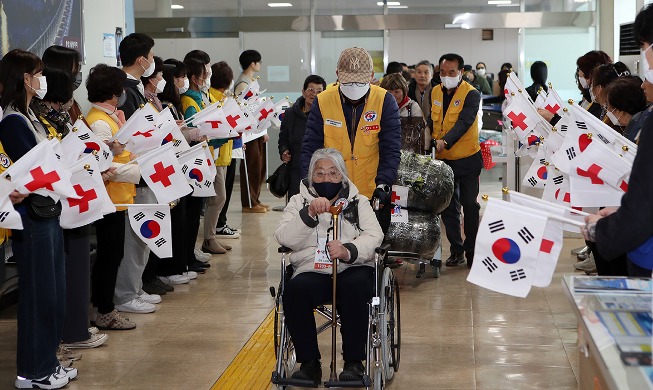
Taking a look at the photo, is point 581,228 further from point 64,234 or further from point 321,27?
point 321,27

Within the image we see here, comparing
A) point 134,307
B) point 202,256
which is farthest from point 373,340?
→ point 202,256

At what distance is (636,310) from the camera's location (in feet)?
8.84

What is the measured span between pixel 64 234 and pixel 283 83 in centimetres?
941

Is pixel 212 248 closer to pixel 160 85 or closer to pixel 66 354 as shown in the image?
pixel 160 85

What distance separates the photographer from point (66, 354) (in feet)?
16.7

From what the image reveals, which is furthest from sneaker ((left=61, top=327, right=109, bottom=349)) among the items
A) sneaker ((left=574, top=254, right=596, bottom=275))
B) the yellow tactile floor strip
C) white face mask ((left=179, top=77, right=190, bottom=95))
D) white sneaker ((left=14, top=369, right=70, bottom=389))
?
sneaker ((left=574, top=254, right=596, bottom=275))

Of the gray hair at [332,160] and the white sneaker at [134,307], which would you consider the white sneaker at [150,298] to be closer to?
the white sneaker at [134,307]

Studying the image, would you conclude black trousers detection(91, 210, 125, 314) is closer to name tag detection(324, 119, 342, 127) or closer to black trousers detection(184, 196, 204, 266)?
name tag detection(324, 119, 342, 127)

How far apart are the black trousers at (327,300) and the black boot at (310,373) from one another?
0.03 m

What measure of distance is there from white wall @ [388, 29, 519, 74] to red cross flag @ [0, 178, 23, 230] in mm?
12473

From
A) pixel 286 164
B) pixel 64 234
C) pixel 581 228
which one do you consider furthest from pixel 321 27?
pixel 581 228

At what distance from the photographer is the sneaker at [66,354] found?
5.01 m

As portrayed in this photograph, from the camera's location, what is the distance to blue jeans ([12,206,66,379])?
4363mm

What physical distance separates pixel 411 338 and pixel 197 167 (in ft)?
5.92
